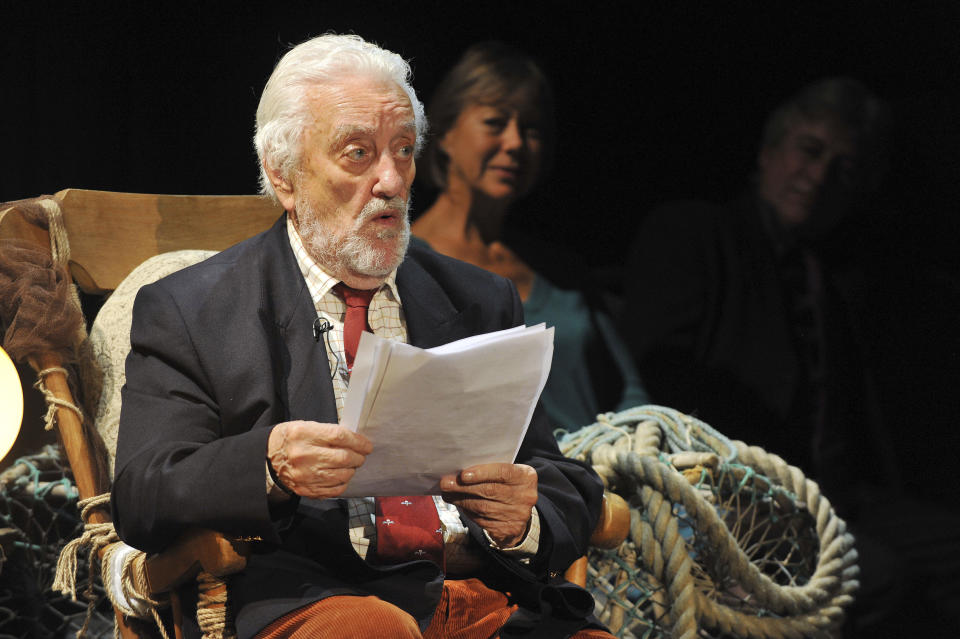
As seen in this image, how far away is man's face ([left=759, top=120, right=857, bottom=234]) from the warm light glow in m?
2.51

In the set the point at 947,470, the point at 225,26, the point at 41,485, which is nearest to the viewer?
the point at 41,485

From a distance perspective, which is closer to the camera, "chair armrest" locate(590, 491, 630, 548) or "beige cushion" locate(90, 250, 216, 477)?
"chair armrest" locate(590, 491, 630, 548)

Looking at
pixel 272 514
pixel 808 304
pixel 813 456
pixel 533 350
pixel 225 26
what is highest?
pixel 225 26

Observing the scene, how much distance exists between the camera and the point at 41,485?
232cm

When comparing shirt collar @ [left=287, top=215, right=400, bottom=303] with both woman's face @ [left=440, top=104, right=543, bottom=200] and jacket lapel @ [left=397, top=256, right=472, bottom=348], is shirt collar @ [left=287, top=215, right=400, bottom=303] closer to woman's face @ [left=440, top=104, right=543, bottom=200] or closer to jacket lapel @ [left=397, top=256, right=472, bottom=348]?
jacket lapel @ [left=397, top=256, right=472, bottom=348]

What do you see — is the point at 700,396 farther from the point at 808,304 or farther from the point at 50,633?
the point at 50,633

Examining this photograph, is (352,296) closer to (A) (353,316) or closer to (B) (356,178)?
(A) (353,316)

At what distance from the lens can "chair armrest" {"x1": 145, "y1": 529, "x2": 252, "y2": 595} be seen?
57.9 inches

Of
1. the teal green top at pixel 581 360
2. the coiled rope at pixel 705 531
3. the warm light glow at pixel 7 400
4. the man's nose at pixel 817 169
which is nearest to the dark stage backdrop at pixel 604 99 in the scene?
the man's nose at pixel 817 169

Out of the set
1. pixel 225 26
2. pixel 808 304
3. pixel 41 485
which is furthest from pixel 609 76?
pixel 41 485

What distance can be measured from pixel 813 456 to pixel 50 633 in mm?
2367

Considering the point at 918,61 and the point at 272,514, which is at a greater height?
the point at 918,61

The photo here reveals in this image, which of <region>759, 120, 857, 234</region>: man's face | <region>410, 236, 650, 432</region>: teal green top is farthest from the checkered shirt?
<region>759, 120, 857, 234</region>: man's face

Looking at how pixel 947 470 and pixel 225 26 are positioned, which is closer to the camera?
pixel 225 26
